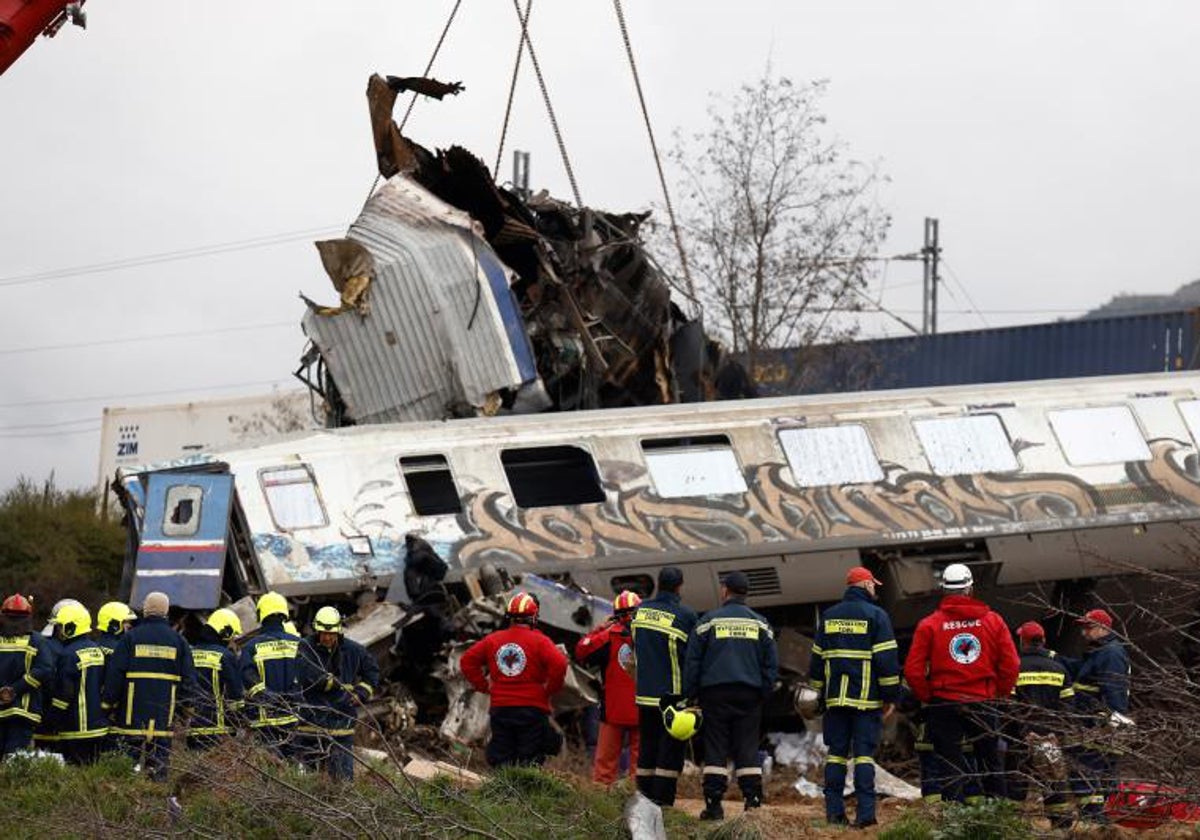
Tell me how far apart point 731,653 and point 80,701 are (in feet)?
14.7

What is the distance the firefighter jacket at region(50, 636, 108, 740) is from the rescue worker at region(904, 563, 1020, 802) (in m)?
5.48

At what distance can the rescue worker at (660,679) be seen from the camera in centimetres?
1287

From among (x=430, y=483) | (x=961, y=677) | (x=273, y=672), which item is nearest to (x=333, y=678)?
(x=273, y=672)

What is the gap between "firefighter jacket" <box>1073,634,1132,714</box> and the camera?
12914mm

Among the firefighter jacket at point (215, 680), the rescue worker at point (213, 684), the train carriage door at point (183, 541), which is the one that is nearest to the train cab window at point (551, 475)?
the train carriage door at point (183, 541)

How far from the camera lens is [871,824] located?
40.9 feet

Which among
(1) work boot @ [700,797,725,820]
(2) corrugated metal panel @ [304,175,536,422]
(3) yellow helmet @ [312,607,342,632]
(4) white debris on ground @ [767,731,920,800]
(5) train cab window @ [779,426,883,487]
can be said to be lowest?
(4) white debris on ground @ [767,731,920,800]

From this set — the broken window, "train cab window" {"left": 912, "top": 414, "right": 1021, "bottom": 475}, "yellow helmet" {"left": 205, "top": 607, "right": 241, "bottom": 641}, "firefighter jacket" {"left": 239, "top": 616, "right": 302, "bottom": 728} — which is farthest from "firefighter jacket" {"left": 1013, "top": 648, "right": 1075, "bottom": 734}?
the broken window

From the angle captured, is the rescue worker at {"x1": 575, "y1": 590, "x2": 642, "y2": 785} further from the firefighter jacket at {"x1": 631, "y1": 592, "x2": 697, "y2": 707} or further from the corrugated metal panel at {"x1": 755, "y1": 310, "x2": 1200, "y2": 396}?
the corrugated metal panel at {"x1": 755, "y1": 310, "x2": 1200, "y2": 396}

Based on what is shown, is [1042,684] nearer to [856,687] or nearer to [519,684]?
[856,687]

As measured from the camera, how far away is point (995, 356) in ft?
134

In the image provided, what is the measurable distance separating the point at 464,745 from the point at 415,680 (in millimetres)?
1300

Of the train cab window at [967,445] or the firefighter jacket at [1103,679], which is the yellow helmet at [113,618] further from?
the train cab window at [967,445]

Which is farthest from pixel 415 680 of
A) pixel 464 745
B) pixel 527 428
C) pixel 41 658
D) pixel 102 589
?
pixel 102 589
